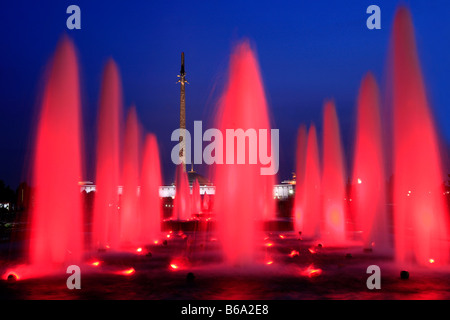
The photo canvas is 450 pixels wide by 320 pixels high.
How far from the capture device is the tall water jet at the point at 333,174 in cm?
2153

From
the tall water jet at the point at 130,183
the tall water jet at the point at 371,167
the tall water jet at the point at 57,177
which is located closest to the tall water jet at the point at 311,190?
the tall water jet at the point at 371,167

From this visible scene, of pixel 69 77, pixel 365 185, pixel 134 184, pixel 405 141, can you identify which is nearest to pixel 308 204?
pixel 365 185

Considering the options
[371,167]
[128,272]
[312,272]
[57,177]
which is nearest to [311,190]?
[371,167]

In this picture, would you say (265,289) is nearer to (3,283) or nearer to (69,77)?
(3,283)

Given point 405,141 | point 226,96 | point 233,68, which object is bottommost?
point 405,141

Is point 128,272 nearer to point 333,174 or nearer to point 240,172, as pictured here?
point 240,172

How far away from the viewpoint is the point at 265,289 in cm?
880

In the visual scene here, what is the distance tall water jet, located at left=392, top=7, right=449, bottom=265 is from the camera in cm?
1282

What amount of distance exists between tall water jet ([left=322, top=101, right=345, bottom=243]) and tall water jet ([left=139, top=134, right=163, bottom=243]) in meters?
8.58

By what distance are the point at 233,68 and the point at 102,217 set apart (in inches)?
305

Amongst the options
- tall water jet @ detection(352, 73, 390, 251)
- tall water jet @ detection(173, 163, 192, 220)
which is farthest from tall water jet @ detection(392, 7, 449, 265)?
tall water jet @ detection(173, 163, 192, 220)

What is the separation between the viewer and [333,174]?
889 inches

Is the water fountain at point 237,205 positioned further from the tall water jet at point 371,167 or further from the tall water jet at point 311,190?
the tall water jet at point 311,190

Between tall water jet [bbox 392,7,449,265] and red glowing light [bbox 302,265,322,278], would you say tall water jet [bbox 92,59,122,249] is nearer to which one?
red glowing light [bbox 302,265,322,278]
